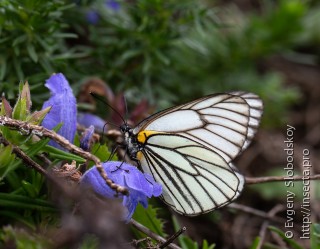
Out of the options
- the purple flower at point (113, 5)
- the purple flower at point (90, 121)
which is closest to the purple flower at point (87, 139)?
the purple flower at point (90, 121)

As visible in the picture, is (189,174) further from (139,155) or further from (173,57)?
(173,57)

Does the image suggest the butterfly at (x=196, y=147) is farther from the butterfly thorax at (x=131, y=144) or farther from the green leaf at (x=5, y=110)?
the green leaf at (x=5, y=110)

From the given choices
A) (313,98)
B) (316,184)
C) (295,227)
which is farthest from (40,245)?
(313,98)

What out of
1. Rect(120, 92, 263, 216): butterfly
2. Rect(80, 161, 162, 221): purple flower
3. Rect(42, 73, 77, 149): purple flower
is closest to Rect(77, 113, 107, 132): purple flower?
Rect(120, 92, 263, 216): butterfly

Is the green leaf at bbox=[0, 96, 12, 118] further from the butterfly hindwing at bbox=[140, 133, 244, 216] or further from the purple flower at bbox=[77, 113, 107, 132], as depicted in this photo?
the purple flower at bbox=[77, 113, 107, 132]

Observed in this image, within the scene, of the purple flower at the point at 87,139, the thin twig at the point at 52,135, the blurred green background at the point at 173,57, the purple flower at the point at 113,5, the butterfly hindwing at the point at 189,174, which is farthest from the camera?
the purple flower at the point at 113,5

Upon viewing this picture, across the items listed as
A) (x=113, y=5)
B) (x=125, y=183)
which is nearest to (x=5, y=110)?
(x=125, y=183)
